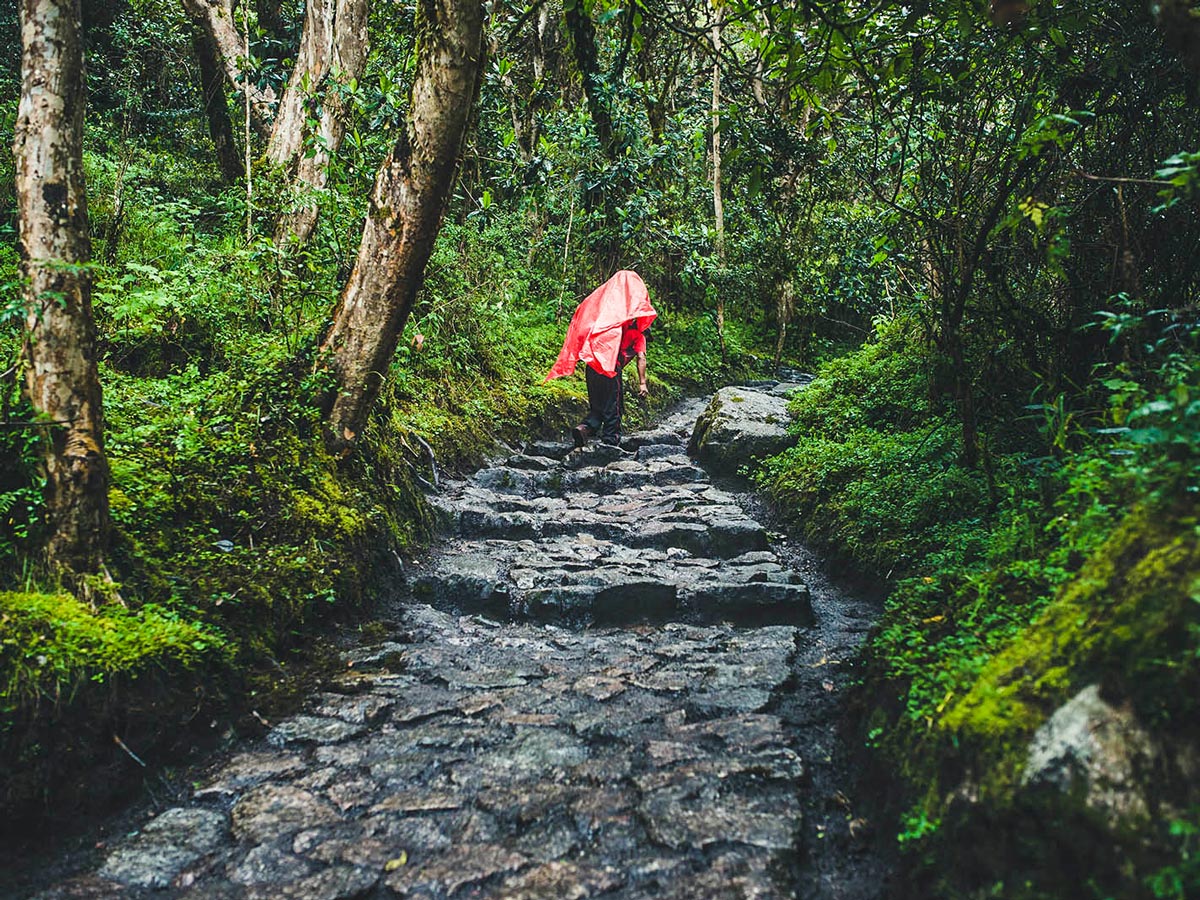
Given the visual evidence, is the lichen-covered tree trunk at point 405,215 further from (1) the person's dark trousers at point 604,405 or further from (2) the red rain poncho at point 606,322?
(1) the person's dark trousers at point 604,405

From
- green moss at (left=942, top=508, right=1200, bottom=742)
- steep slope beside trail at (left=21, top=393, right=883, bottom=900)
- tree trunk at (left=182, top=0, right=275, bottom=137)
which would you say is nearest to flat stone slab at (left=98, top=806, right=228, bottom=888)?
steep slope beside trail at (left=21, top=393, right=883, bottom=900)

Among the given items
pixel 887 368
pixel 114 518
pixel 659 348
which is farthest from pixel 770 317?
pixel 114 518

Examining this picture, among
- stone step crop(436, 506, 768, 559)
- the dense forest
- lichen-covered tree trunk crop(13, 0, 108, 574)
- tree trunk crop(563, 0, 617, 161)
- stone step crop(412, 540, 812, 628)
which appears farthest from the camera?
stone step crop(436, 506, 768, 559)

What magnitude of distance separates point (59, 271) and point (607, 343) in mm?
6210

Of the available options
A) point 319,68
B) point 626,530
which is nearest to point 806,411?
point 626,530

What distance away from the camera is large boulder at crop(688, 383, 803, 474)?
870 cm

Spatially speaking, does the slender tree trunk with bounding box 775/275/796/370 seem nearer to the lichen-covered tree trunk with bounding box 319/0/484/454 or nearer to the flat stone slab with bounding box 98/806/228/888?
the lichen-covered tree trunk with bounding box 319/0/484/454

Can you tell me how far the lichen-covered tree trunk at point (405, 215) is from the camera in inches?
186

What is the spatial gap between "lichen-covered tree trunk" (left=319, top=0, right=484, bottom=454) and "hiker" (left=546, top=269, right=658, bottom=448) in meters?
3.92

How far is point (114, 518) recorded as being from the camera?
3803 millimetres

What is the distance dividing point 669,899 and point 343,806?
1.41 metres

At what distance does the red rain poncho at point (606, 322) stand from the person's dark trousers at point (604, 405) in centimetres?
14

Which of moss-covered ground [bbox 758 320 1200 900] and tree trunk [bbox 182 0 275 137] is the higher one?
tree trunk [bbox 182 0 275 137]

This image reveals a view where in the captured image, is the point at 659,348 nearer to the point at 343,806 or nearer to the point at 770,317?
the point at 770,317
